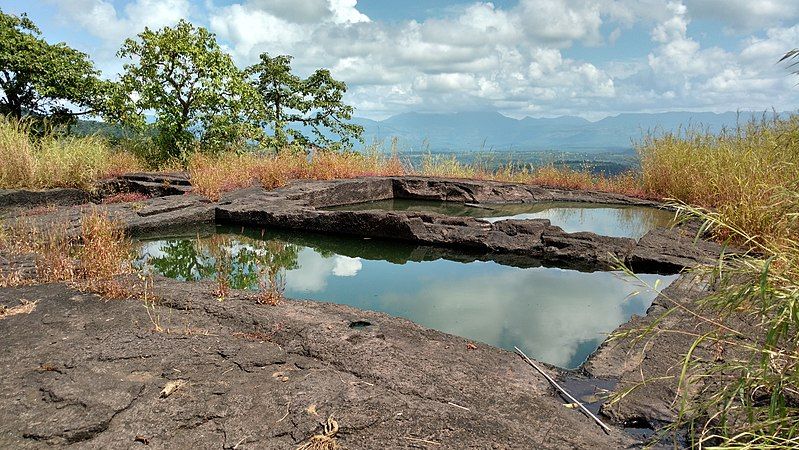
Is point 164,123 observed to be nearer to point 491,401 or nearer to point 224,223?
point 224,223

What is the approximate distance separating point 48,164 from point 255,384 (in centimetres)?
807

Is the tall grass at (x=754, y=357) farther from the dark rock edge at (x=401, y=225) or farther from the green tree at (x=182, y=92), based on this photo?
the green tree at (x=182, y=92)

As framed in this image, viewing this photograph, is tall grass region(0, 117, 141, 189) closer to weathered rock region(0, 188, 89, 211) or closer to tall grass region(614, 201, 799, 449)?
weathered rock region(0, 188, 89, 211)

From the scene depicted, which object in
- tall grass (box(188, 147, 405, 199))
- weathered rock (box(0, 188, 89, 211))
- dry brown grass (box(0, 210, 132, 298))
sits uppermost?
tall grass (box(188, 147, 405, 199))

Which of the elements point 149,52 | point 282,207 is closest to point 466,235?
point 282,207

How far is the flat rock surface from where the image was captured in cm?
216

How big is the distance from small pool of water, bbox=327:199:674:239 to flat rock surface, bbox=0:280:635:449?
206 inches

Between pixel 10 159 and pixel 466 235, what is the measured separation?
7.13 m

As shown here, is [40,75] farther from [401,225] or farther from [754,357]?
[754,357]

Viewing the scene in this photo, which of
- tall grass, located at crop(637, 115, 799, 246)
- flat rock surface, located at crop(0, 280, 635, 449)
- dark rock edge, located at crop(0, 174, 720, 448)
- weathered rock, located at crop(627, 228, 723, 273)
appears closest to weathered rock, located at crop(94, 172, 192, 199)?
dark rock edge, located at crop(0, 174, 720, 448)

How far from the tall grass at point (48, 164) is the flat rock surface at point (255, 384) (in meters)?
5.89

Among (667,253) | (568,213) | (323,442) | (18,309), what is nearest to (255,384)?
(323,442)

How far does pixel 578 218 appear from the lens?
8953mm

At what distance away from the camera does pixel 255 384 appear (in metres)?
2.55
